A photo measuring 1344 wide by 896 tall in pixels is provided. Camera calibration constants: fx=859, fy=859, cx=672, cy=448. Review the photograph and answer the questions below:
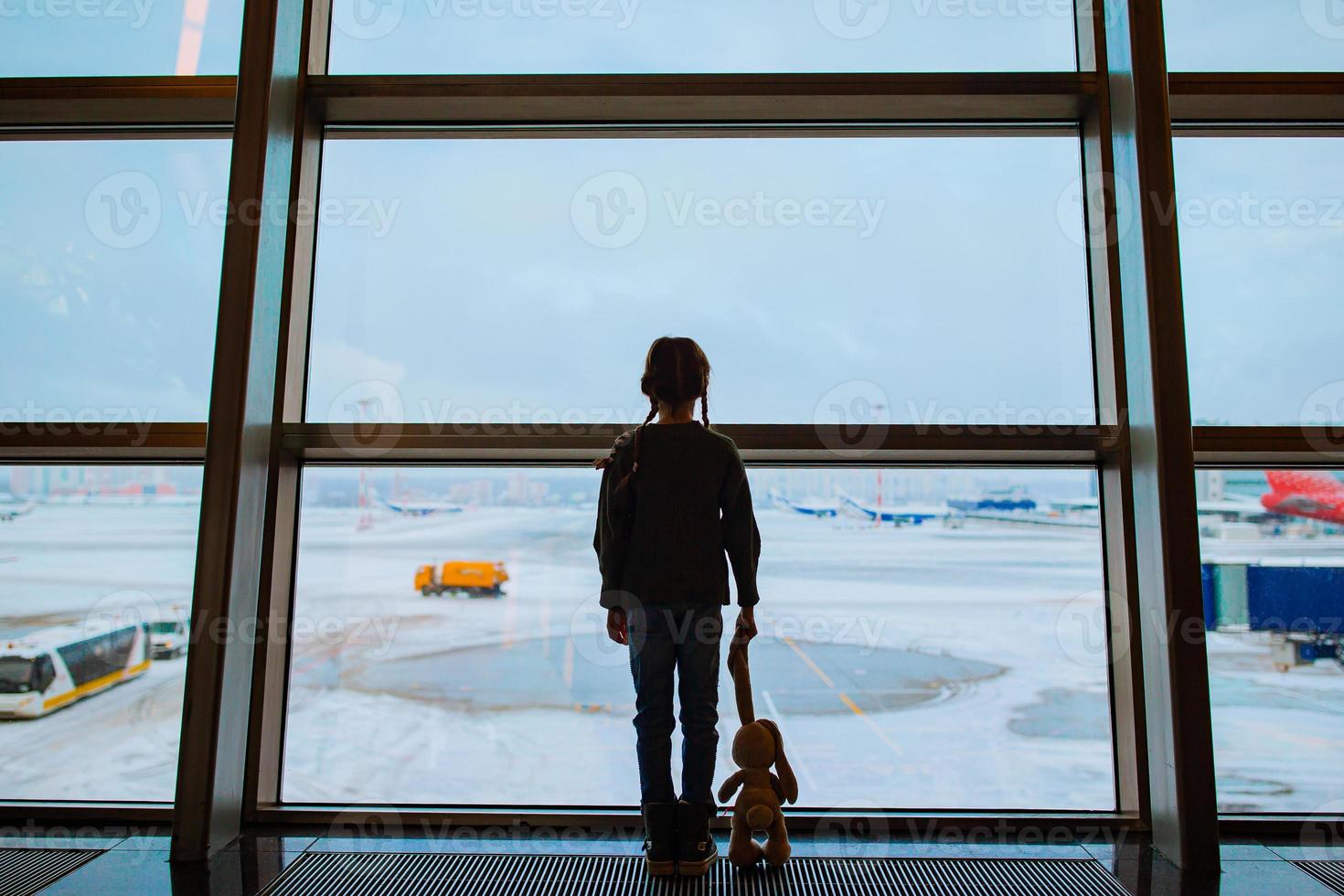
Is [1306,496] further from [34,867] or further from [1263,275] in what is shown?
[34,867]

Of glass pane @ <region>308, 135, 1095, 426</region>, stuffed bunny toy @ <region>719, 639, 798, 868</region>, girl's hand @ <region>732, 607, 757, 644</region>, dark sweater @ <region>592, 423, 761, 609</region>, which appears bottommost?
stuffed bunny toy @ <region>719, 639, 798, 868</region>

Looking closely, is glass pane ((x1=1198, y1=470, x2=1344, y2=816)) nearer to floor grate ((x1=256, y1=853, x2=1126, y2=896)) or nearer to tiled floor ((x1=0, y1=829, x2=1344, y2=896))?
tiled floor ((x1=0, y1=829, x2=1344, y2=896))

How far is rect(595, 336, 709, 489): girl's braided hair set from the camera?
80.7 inches

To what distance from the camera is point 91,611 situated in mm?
2598

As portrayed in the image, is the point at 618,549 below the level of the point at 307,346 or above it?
below

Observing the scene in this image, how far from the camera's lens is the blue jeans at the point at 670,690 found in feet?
6.55

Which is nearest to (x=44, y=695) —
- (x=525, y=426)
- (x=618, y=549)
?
(x=525, y=426)

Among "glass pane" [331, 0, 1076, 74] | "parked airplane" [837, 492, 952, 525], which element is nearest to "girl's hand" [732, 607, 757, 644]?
"parked airplane" [837, 492, 952, 525]

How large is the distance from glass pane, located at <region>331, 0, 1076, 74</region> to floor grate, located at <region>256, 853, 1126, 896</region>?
90.3 inches

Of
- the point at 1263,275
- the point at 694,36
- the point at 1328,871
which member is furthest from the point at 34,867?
the point at 1263,275

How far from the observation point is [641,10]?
2.81 meters

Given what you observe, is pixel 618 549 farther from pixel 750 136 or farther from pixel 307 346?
pixel 750 136

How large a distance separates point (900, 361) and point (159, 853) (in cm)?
242

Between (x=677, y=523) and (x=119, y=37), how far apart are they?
2.54 metres
